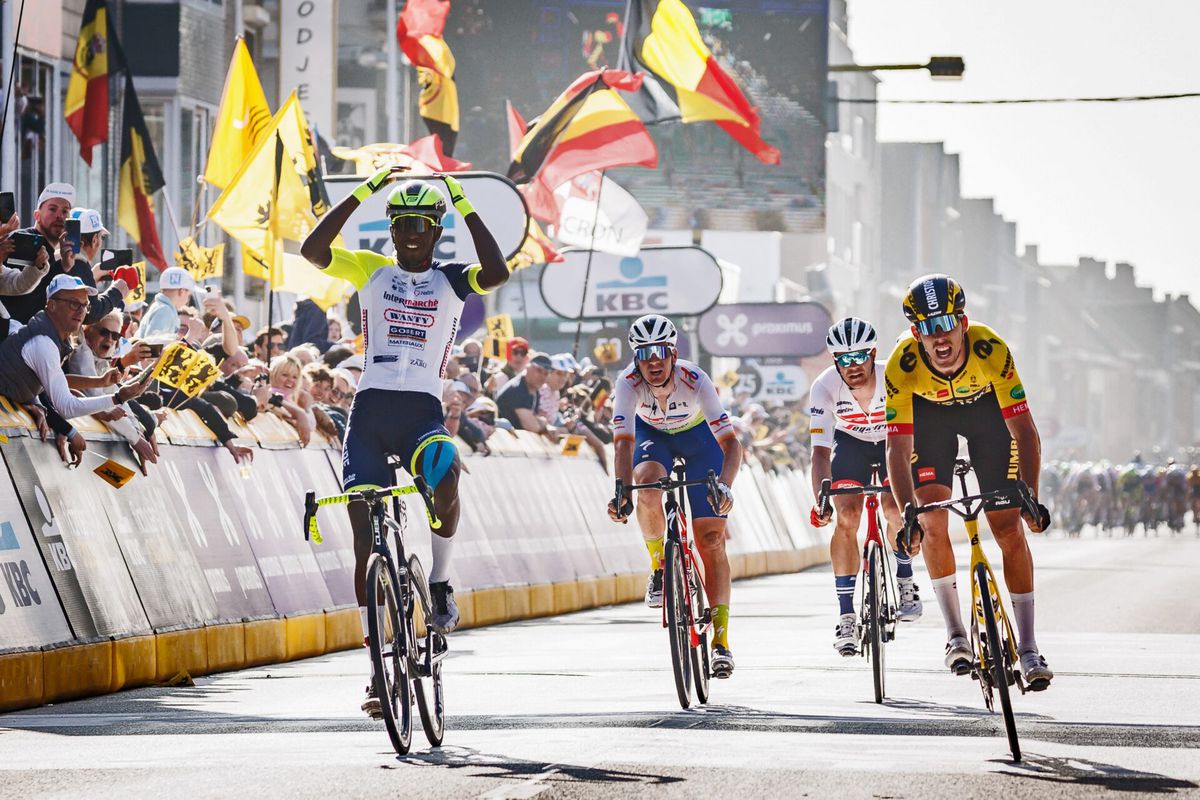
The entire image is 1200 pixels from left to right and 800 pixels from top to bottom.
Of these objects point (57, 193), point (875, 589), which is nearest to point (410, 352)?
point (875, 589)

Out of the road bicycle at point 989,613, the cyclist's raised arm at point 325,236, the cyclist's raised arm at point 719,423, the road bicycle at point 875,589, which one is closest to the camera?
the road bicycle at point 989,613

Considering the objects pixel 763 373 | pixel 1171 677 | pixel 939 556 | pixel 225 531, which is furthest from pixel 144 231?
pixel 763 373

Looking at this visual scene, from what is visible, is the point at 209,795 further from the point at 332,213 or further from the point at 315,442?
the point at 315,442

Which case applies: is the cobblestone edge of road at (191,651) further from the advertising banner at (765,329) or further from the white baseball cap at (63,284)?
the advertising banner at (765,329)

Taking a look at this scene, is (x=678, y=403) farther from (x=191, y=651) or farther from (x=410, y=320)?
(x=191, y=651)

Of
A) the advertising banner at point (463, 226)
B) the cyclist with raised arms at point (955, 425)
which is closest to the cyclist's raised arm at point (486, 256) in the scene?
the cyclist with raised arms at point (955, 425)

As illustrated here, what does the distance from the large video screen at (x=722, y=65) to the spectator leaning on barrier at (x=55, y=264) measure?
99.2 feet

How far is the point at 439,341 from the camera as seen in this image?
982 centimetres

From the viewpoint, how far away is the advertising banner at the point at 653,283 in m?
37.2

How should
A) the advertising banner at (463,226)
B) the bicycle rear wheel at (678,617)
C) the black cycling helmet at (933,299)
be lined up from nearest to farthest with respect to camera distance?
the black cycling helmet at (933,299)
the bicycle rear wheel at (678,617)
the advertising banner at (463,226)

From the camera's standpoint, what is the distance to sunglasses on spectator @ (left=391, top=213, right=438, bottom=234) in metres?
9.74

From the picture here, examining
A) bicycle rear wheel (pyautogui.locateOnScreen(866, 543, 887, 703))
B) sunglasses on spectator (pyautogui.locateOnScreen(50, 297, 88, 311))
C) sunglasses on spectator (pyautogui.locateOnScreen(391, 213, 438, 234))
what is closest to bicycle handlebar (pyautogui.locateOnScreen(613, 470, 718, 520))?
bicycle rear wheel (pyautogui.locateOnScreen(866, 543, 887, 703))

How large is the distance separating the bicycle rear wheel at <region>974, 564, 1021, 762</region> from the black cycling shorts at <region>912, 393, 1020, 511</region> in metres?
0.64

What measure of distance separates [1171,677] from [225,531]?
19.1 feet
